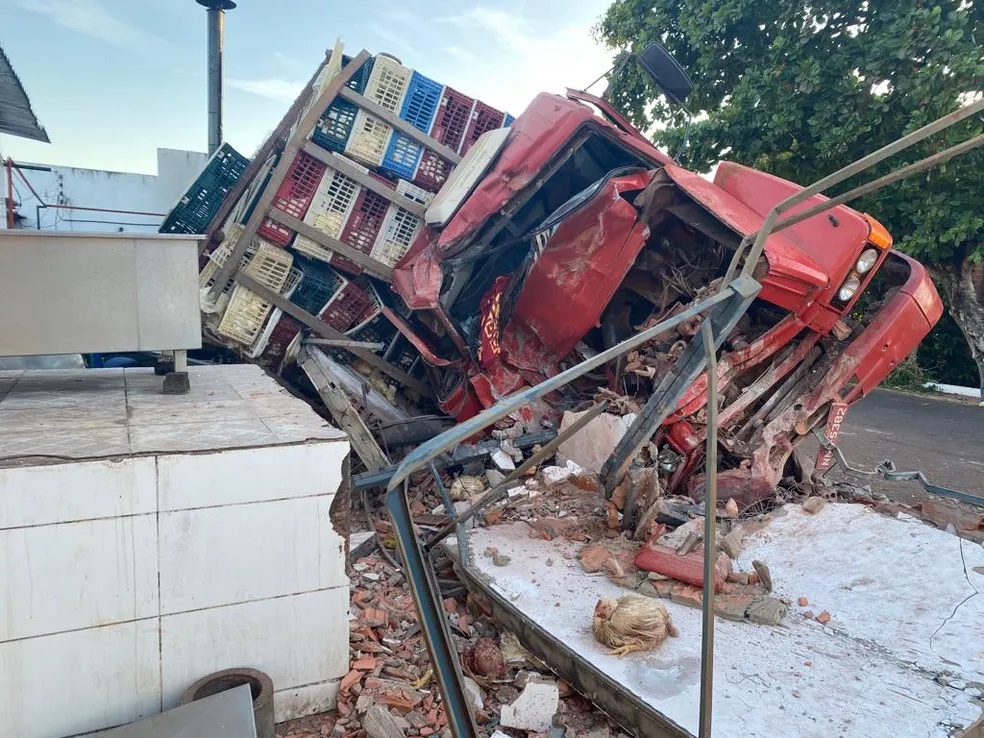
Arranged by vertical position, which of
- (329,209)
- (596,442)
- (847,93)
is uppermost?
(847,93)

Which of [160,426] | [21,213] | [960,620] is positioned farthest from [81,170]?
[960,620]

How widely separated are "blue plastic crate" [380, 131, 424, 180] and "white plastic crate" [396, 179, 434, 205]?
53 millimetres

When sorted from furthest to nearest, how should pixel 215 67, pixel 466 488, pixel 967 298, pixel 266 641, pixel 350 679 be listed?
pixel 215 67 → pixel 967 298 → pixel 466 488 → pixel 350 679 → pixel 266 641

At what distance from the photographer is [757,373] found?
173 inches

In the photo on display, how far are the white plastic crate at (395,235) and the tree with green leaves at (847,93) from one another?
15.0 ft

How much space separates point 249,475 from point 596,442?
2.71m

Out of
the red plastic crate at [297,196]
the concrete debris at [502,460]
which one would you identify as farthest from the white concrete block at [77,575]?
the red plastic crate at [297,196]

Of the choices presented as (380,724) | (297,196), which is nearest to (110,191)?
(297,196)

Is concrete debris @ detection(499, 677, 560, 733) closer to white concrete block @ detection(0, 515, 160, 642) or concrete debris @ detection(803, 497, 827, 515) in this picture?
white concrete block @ detection(0, 515, 160, 642)

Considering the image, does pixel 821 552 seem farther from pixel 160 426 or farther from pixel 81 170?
pixel 81 170

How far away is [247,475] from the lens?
7.10ft

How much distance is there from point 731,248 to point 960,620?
2322 mm

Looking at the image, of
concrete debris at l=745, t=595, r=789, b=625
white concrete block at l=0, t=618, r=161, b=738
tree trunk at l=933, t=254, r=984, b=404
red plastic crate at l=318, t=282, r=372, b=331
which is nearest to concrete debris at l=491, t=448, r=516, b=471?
red plastic crate at l=318, t=282, r=372, b=331

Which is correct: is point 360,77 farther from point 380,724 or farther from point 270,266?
point 380,724
